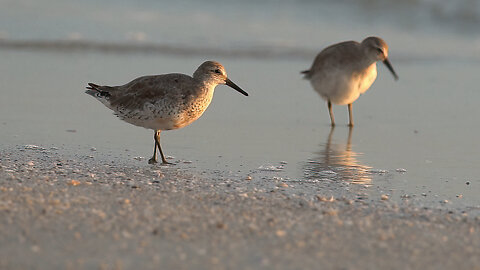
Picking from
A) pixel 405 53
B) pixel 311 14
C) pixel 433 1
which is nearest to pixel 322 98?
pixel 405 53

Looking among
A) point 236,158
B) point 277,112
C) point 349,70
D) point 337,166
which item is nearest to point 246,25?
point 349,70

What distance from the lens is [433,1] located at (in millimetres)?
16562

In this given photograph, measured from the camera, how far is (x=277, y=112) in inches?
349

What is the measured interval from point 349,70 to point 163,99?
10.4 feet

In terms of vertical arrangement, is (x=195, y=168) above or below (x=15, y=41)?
below

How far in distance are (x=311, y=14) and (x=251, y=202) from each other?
37.9 ft

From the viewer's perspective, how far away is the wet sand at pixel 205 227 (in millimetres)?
3834

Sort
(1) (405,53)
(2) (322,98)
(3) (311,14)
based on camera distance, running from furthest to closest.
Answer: (3) (311,14) < (1) (405,53) < (2) (322,98)

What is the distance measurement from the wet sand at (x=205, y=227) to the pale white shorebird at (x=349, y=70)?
3.41 metres

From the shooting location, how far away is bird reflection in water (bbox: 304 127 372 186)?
610cm

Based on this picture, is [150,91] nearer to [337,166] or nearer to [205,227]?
[337,166]

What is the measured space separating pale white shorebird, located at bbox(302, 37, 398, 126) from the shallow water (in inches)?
11.2

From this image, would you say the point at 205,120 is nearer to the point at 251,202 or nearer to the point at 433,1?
the point at 251,202

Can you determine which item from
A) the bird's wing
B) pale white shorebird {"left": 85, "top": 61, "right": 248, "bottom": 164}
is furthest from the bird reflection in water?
the bird's wing
